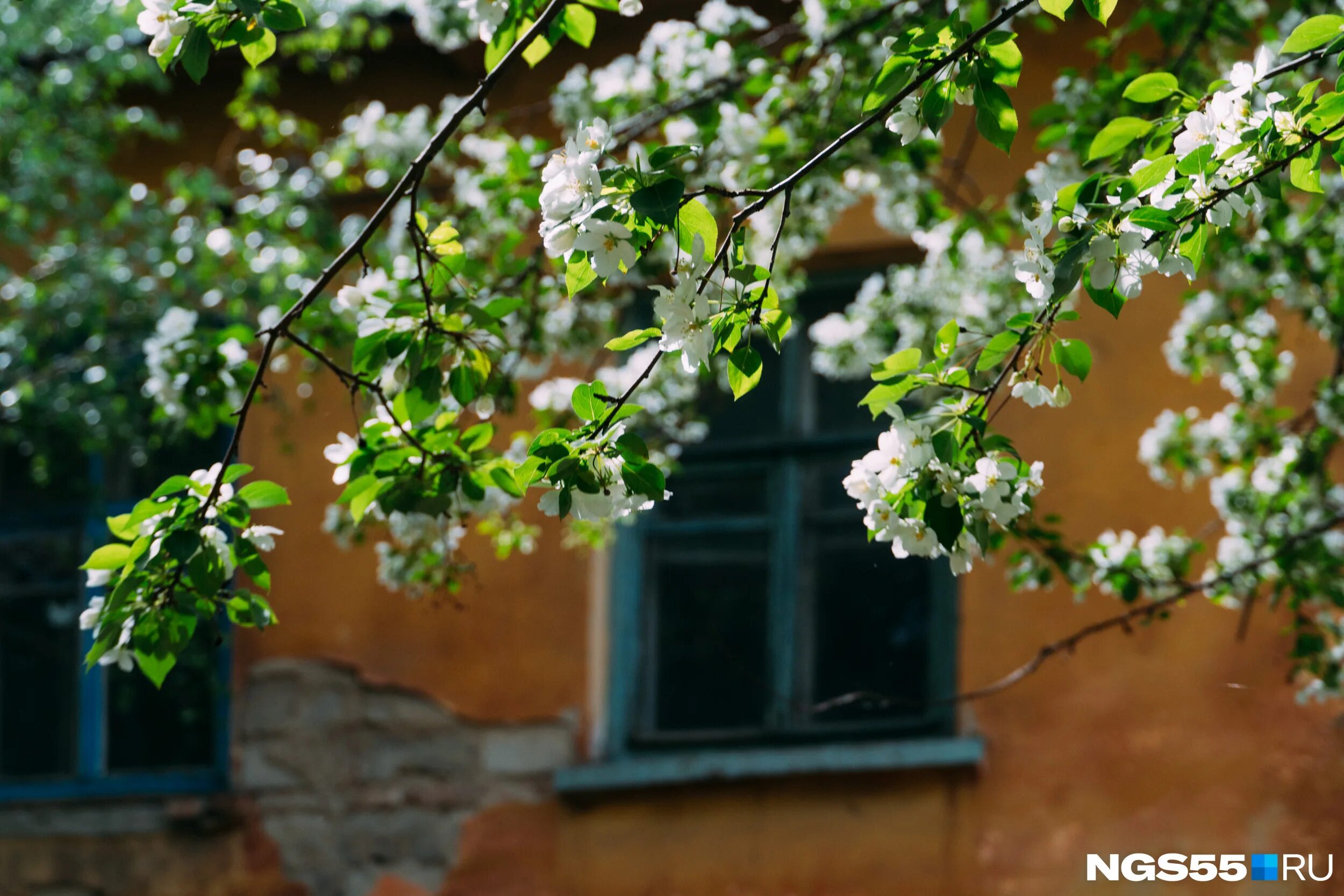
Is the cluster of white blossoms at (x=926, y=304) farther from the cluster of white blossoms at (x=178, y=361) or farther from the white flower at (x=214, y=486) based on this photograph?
the white flower at (x=214, y=486)

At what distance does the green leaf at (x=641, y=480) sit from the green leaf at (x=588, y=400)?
0.30 ft

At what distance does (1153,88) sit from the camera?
2.55 m

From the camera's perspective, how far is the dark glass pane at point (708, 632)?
5273 millimetres

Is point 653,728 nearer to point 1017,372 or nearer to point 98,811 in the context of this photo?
point 98,811

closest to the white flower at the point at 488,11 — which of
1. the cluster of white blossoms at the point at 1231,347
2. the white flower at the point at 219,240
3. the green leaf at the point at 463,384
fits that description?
the green leaf at the point at 463,384

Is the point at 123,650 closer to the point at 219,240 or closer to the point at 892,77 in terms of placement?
the point at 892,77

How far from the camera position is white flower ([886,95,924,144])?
2396 millimetres

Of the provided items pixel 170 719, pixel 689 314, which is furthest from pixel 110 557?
pixel 170 719

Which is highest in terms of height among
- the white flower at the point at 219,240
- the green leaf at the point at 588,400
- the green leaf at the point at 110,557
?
the white flower at the point at 219,240

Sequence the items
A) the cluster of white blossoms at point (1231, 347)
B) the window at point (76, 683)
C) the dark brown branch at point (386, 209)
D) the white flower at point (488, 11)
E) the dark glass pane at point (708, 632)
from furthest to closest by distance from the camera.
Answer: the window at point (76, 683) < the dark glass pane at point (708, 632) < the cluster of white blossoms at point (1231, 347) < the white flower at point (488, 11) < the dark brown branch at point (386, 209)

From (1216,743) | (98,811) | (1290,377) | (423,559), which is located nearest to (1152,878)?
(1216,743)

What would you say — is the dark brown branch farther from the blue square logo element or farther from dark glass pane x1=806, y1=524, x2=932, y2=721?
the blue square logo element

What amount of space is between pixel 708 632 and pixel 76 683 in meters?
2.41

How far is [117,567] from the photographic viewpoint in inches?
105
